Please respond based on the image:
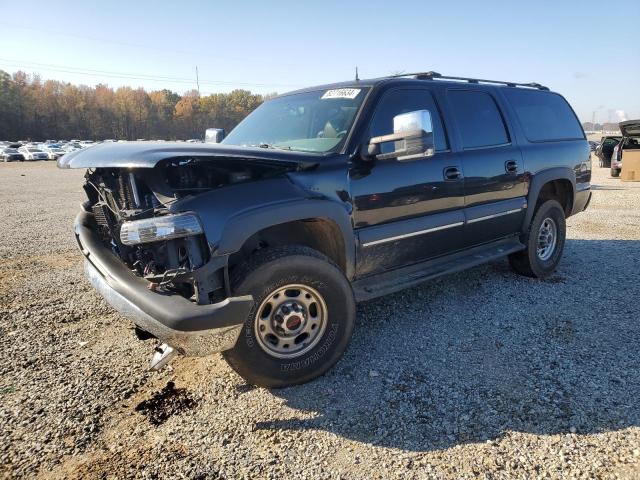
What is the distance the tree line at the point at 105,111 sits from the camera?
80875mm

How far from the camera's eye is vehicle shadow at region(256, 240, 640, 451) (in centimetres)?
249

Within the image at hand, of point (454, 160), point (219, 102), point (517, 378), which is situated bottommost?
point (517, 378)

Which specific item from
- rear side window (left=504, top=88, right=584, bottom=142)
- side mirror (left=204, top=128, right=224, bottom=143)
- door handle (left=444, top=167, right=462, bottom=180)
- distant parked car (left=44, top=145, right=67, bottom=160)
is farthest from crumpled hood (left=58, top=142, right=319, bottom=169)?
distant parked car (left=44, top=145, right=67, bottom=160)

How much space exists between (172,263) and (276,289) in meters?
0.62

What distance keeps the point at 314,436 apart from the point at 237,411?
1.67 ft

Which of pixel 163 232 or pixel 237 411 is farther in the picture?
pixel 237 411

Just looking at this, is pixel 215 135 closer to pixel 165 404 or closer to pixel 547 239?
pixel 165 404

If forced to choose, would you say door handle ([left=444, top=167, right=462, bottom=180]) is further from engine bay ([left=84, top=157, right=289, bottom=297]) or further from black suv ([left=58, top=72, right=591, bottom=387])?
engine bay ([left=84, top=157, right=289, bottom=297])

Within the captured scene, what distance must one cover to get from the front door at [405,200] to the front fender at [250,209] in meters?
0.31

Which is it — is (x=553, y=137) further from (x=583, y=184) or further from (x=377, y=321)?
Answer: (x=377, y=321)

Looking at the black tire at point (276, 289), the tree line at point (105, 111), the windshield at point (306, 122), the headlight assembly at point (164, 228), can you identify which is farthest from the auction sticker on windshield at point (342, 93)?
the tree line at point (105, 111)

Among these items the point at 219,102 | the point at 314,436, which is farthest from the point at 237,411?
the point at 219,102

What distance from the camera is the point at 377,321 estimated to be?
12.7ft

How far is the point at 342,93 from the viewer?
3.62 m
